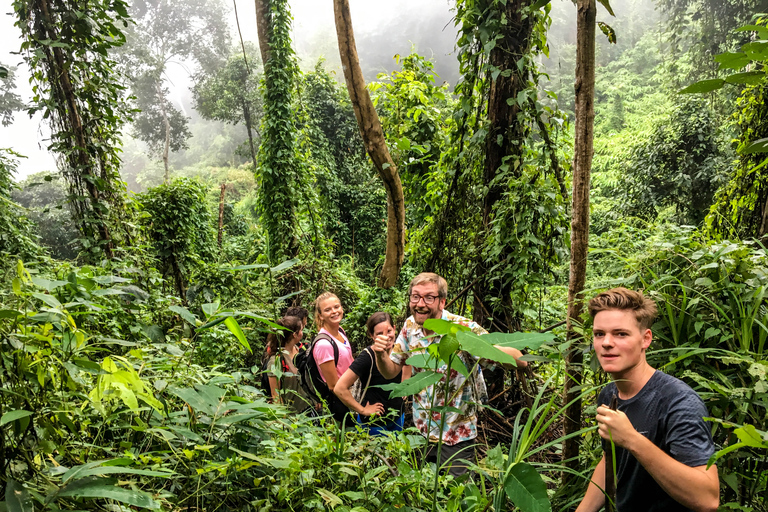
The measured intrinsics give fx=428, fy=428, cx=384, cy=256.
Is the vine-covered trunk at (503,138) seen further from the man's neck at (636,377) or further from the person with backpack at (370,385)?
the man's neck at (636,377)

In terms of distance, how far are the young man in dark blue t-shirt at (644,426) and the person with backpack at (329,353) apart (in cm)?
153

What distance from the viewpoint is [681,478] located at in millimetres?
1074

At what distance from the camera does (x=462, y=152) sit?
339cm

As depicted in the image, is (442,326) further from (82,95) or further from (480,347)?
(82,95)

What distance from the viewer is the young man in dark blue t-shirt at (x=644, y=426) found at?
1.08 m

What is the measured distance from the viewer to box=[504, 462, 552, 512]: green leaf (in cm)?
76

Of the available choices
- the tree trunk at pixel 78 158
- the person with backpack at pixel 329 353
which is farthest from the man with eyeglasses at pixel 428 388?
the tree trunk at pixel 78 158

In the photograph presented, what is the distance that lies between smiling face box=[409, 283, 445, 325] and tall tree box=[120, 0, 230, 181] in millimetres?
26624

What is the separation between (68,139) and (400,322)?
327cm

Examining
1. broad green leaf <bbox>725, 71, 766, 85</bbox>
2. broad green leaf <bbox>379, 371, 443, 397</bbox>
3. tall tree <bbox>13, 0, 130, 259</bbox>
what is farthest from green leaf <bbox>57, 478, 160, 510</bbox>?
tall tree <bbox>13, 0, 130, 259</bbox>

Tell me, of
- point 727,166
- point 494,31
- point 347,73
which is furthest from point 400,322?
point 727,166

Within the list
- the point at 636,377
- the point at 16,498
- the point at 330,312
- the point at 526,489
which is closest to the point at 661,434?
the point at 636,377

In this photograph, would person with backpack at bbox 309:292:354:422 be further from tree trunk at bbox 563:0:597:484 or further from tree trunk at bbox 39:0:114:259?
tree trunk at bbox 39:0:114:259

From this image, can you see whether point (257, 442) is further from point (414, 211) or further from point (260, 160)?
point (260, 160)
